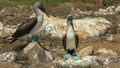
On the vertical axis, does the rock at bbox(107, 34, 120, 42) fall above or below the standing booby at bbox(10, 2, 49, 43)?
below

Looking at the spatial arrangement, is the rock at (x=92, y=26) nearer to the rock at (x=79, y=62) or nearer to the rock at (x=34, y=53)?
the rock at (x=34, y=53)

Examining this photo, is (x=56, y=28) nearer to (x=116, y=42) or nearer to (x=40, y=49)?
(x=116, y=42)

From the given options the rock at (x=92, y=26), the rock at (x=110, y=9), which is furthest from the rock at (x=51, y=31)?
the rock at (x=110, y=9)

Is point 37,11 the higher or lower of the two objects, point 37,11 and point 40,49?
the higher

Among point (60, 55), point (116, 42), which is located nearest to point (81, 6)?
point (116, 42)

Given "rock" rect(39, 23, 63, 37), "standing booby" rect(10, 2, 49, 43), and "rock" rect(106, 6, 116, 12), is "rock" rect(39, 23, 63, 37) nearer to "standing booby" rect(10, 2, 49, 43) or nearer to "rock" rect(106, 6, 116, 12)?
"standing booby" rect(10, 2, 49, 43)

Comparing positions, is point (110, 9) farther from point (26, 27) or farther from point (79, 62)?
point (79, 62)

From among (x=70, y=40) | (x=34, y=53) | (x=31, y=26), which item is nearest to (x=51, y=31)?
(x=70, y=40)

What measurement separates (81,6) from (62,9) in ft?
7.55

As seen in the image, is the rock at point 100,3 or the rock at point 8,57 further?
the rock at point 100,3

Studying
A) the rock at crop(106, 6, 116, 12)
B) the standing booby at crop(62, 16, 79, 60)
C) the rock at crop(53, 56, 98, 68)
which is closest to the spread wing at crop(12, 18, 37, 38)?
the standing booby at crop(62, 16, 79, 60)

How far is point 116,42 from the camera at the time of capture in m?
18.9

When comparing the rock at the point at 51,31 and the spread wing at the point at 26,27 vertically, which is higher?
the spread wing at the point at 26,27

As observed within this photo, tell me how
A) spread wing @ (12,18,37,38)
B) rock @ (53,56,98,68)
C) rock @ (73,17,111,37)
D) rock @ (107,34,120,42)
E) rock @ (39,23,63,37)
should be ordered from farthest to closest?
rock @ (73,17,111,37), rock @ (39,23,63,37), rock @ (107,34,120,42), spread wing @ (12,18,37,38), rock @ (53,56,98,68)
